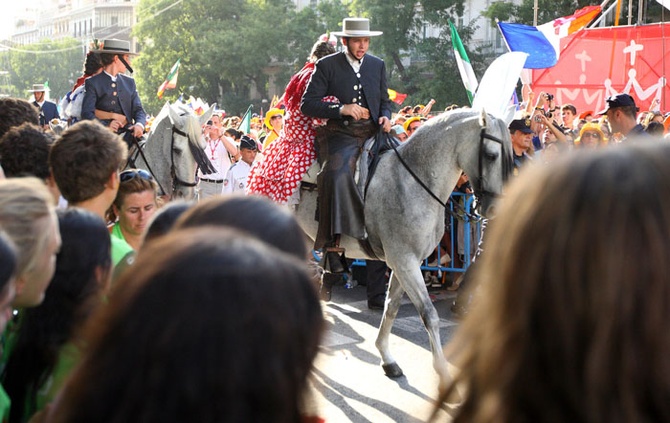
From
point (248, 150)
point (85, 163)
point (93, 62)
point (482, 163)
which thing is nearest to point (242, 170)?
point (248, 150)

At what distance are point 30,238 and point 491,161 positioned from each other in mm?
4870

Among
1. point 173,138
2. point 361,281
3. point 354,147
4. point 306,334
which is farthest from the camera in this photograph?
point 361,281

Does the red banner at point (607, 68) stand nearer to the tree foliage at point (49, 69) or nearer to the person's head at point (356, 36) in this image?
the person's head at point (356, 36)

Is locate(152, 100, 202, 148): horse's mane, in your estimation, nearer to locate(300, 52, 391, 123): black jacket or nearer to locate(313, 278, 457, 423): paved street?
locate(300, 52, 391, 123): black jacket

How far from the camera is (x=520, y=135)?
30.8ft

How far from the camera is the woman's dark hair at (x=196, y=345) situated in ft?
4.13

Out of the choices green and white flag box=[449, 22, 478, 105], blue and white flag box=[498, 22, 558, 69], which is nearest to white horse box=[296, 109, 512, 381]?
green and white flag box=[449, 22, 478, 105]

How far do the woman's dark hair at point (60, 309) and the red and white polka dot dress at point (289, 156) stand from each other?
485 cm

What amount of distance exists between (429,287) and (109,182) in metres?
7.57

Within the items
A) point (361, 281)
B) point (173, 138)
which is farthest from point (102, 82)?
point (361, 281)

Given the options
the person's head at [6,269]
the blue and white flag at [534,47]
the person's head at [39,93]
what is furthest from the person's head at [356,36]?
the person's head at [39,93]

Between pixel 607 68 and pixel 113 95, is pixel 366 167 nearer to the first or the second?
pixel 113 95

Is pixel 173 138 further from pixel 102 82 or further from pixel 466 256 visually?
pixel 466 256

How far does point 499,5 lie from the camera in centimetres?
4228
